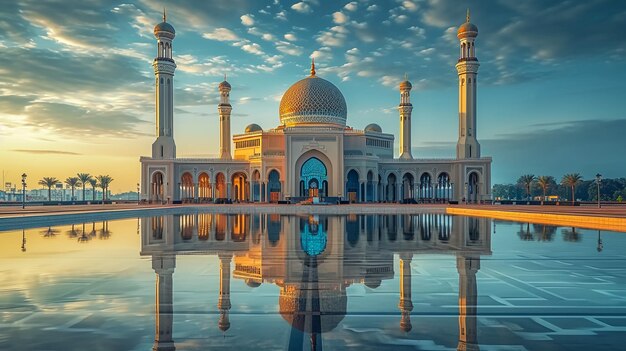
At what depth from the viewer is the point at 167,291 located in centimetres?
525

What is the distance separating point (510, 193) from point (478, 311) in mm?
86556

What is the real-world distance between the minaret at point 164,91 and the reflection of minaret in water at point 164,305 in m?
32.6

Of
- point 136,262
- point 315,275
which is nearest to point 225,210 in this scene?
point 136,262

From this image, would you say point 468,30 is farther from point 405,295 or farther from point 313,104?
point 405,295

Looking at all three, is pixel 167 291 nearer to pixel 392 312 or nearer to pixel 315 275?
pixel 315 275

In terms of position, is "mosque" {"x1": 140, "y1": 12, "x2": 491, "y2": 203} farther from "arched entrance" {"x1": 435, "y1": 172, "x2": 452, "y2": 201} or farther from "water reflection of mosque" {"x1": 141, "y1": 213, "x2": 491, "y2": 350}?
"water reflection of mosque" {"x1": 141, "y1": 213, "x2": 491, "y2": 350}

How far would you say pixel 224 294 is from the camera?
505cm

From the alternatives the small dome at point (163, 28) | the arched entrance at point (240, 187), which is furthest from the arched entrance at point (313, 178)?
the small dome at point (163, 28)

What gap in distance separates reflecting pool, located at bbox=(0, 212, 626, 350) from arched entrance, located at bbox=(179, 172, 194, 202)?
103 feet

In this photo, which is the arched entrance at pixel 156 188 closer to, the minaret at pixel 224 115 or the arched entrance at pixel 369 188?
the minaret at pixel 224 115

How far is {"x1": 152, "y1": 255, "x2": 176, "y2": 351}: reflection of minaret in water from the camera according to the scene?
3.54m

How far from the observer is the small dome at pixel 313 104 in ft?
131

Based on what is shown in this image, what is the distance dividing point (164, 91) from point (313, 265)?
34337 millimetres

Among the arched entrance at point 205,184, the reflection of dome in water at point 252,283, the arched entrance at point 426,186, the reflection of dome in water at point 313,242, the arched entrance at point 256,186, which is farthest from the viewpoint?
the arched entrance at point 205,184
